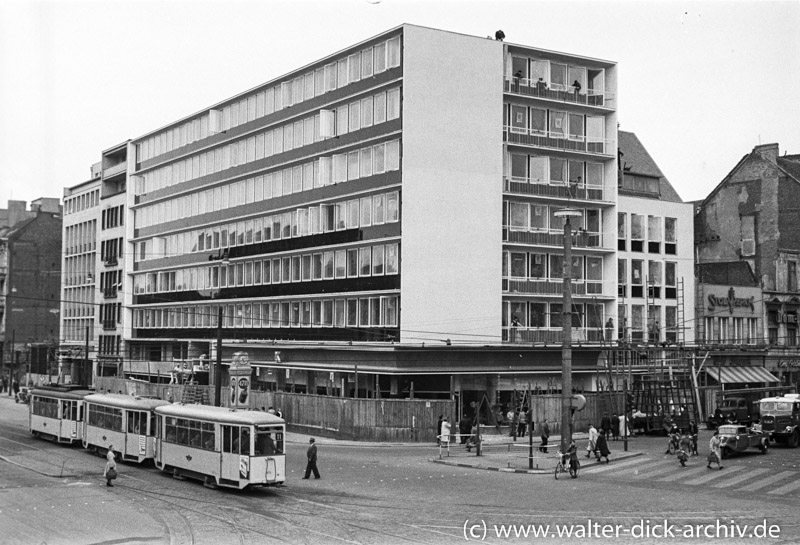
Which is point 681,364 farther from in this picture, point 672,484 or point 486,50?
point 672,484

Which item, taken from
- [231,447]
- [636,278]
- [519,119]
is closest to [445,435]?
[231,447]

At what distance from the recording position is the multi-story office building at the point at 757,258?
67.3 meters

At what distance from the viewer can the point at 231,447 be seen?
30297 mm

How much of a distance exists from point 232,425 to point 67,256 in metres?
82.5

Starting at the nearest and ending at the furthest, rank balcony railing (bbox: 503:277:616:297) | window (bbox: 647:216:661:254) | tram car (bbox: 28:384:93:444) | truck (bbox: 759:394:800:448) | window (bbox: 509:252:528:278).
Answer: truck (bbox: 759:394:800:448)
tram car (bbox: 28:384:93:444)
balcony railing (bbox: 503:277:616:297)
window (bbox: 509:252:528:278)
window (bbox: 647:216:661:254)

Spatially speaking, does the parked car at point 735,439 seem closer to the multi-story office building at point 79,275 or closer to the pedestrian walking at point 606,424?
the pedestrian walking at point 606,424

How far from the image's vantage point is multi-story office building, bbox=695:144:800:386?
67312mm

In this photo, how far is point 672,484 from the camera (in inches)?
1246

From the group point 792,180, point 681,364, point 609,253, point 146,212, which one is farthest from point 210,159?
point 792,180

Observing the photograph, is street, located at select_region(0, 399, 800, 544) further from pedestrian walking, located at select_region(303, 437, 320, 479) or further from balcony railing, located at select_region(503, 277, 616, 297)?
balcony railing, located at select_region(503, 277, 616, 297)

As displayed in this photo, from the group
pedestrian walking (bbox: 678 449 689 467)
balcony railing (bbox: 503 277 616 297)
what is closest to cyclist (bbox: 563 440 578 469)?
pedestrian walking (bbox: 678 449 689 467)

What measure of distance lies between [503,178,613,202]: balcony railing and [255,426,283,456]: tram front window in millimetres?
31230

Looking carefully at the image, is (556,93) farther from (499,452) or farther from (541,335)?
(499,452)

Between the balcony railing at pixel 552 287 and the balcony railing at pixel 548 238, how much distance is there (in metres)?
2.29
